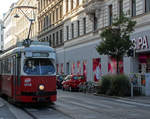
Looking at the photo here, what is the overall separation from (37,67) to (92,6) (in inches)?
877

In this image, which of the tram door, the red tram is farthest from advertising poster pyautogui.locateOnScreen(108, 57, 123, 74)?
the tram door

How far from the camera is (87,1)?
3875cm

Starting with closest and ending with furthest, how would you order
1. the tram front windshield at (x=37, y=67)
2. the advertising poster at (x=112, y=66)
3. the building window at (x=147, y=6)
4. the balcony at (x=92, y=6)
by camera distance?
the tram front windshield at (x=37, y=67) → the building window at (x=147, y=6) → the advertising poster at (x=112, y=66) → the balcony at (x=92, y=6)

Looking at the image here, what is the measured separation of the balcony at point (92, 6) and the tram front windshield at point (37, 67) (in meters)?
21.6

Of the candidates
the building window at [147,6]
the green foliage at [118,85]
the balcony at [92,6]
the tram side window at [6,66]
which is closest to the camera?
the tram side window at [6,66]

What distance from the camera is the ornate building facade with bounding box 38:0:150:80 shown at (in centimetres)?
2920

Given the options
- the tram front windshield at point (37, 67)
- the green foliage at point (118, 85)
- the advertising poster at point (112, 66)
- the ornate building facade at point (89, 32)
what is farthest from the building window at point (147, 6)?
the tram front windshield at point (37, 67)

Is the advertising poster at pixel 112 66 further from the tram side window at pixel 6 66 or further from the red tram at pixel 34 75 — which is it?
the red tram at pixel 34 75

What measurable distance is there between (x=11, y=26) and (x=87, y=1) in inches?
2780

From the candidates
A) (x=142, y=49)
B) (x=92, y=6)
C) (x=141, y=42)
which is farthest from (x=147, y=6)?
(x=92, y=6)

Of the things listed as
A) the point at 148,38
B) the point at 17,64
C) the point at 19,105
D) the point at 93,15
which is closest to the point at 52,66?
the point at 17,64

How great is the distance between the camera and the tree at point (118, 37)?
2519 centimetres

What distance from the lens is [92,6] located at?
37156mm

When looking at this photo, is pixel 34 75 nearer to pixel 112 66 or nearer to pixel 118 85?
pixel 118 85
